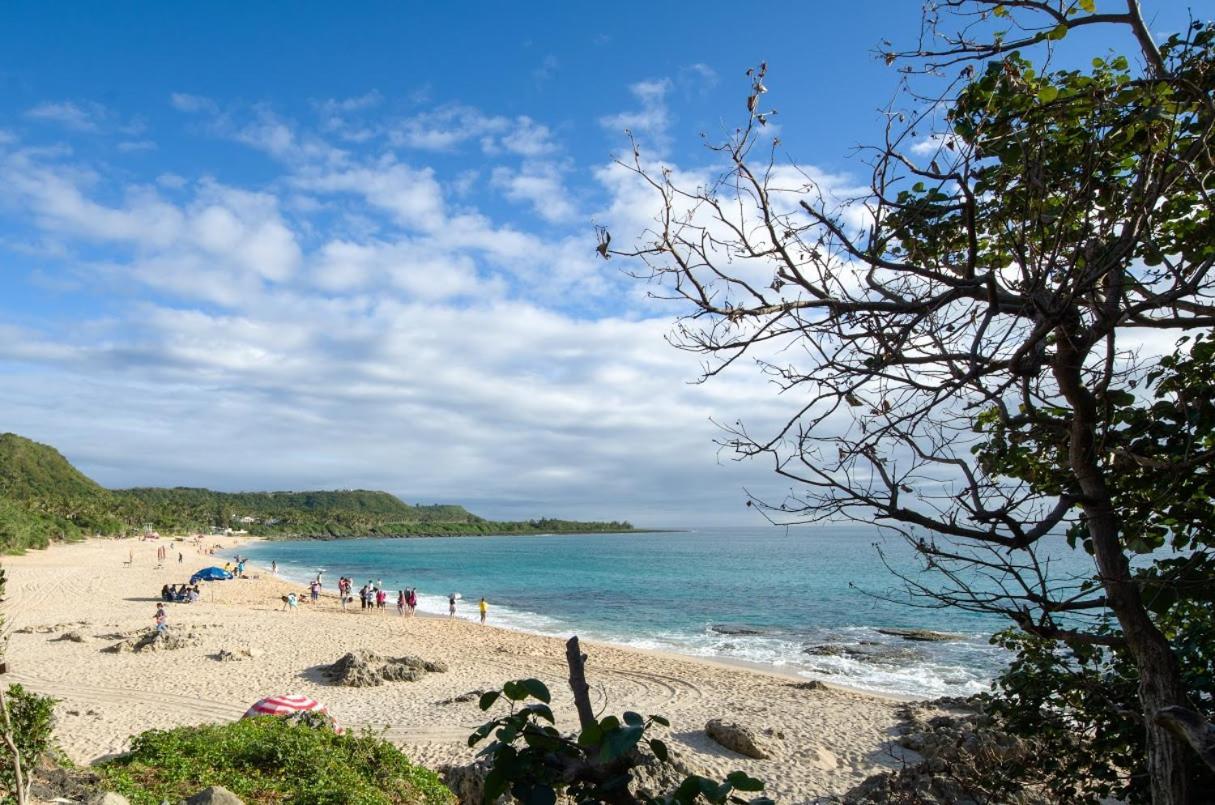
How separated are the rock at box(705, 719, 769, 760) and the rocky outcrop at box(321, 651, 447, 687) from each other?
7874 millimetres

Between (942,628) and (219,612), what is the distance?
2961cm

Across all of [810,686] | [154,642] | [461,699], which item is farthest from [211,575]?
[810,686]

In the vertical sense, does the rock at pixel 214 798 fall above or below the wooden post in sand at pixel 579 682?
below

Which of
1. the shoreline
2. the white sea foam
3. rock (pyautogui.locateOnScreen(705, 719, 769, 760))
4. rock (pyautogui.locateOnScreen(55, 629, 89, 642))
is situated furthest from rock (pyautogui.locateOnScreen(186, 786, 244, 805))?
rock (pyautogui.locateOnScreen(55, 629, 89, 642))

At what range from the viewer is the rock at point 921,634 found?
2752 centimetres

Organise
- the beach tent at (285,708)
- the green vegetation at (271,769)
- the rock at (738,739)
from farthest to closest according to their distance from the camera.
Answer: the rock at (738,739) < the beach tent at (285,708) < the green vegetation at (271,769)

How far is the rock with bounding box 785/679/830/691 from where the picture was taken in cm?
1745

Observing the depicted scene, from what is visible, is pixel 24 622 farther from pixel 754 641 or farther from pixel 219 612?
pixel 754 641

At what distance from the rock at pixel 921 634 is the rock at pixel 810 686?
11.5m

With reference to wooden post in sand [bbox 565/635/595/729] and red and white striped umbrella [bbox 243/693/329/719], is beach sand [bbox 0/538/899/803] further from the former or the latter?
wooden post in sand [bbox 565/635/595/729]

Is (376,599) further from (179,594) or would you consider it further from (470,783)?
(470,783)

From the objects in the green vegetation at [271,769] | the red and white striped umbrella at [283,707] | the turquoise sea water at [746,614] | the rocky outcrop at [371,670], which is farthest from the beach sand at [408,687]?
the turquoise sea water at [746,614]

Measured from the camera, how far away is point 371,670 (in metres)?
16.3

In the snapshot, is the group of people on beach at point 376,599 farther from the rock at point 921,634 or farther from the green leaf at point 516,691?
the green leaf at point 516,691
